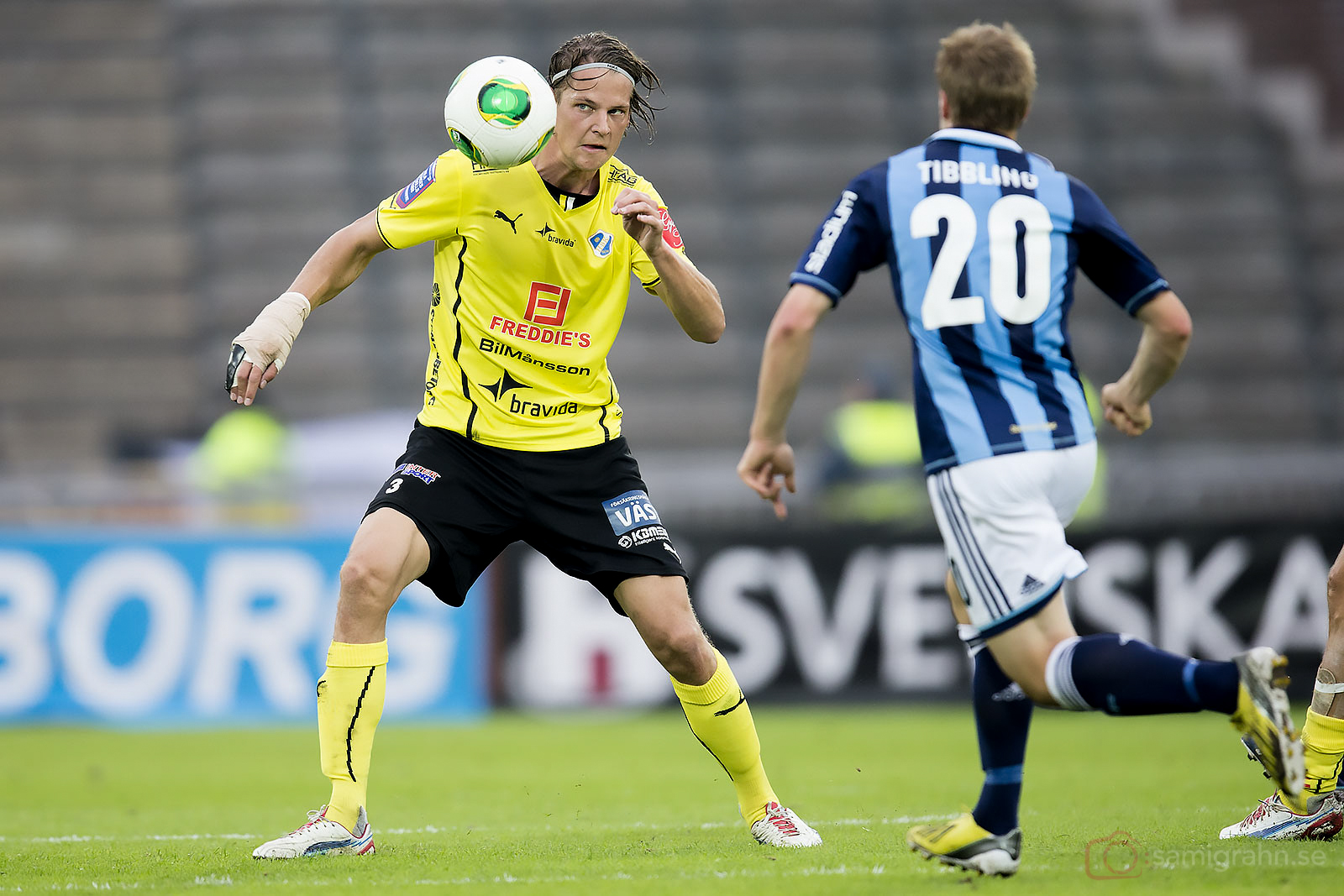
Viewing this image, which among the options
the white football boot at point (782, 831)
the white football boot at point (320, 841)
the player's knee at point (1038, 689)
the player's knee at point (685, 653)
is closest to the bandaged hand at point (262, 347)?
the white football boot at point (320, 841)

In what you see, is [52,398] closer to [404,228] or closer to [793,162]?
[793,162]

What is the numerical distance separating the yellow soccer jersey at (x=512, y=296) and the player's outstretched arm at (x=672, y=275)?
0.11 metres

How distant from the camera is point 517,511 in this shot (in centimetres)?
498

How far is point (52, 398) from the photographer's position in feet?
57.1

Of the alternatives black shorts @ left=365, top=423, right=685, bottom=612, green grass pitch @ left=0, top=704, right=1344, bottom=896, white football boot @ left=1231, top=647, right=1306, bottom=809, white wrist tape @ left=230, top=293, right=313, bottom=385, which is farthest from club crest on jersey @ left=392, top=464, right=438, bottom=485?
white football boot @ left=1231, top=647, right=1306, bottom=809

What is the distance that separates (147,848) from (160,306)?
14.1m

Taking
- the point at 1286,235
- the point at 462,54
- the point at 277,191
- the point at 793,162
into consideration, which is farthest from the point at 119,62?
the point at 1286,235

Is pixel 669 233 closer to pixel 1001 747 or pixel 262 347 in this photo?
pixel 262 347

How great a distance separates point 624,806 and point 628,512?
1888mm

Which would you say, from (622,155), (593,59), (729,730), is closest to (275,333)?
(593,59)

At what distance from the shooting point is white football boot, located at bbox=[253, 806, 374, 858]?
470cm

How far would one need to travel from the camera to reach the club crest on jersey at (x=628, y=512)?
5.02 meters

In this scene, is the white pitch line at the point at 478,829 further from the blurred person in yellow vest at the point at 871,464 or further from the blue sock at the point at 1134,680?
the blurred person in yellow vest at the point at 871,464

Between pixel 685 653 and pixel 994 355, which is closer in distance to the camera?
pixel 994 355
